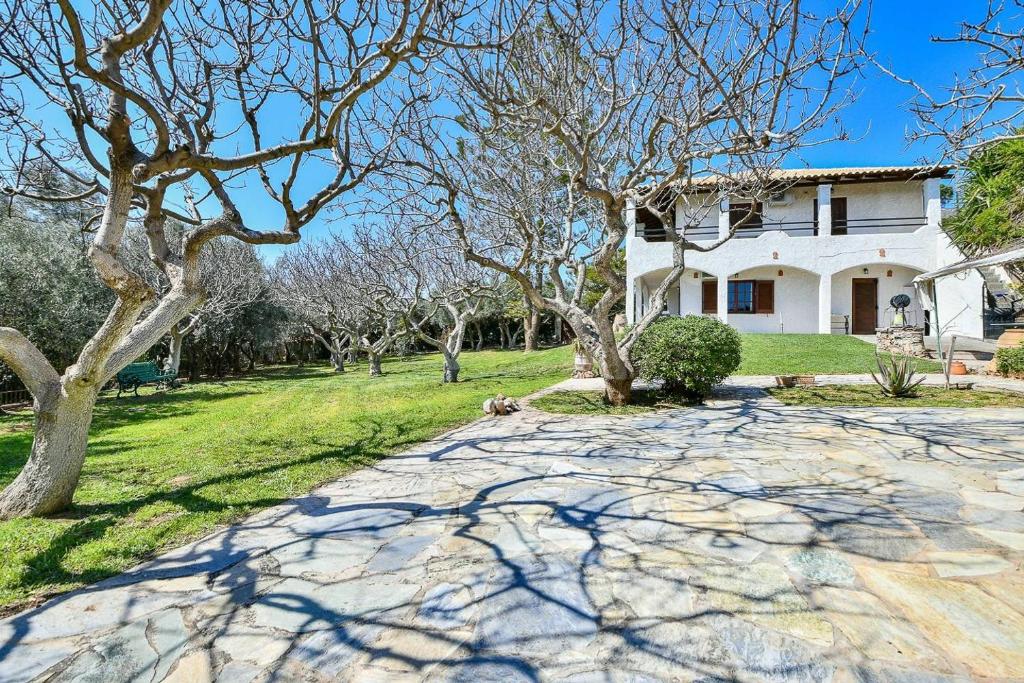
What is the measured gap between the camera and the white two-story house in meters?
16.5

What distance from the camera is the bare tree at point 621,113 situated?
15.1 feet

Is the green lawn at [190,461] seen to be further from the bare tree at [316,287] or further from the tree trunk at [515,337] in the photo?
the tree trunk at [515,337]

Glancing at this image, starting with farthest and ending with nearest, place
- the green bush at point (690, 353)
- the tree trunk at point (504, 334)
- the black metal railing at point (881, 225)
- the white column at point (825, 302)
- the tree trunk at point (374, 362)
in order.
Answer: the tree trunk at point (504, 334), the tree trunk at point (374, 362), the black metal railing at point (881, 225), the white column at point (825, 302), the green bush at point (690, 353)

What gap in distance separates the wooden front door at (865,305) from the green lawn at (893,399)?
1122 cm

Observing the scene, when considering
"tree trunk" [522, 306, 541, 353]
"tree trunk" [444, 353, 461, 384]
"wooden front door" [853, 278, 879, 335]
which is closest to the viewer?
"tree trunk" [444, 353, 461, 384]

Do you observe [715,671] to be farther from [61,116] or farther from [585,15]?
[61,116]

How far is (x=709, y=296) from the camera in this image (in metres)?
19.5

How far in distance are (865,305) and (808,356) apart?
7723 mm

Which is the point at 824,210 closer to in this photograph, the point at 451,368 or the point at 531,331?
the point at 451,368

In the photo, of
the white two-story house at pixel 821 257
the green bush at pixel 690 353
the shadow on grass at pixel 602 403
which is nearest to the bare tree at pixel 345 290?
the shadow on grass at pixel 602 403

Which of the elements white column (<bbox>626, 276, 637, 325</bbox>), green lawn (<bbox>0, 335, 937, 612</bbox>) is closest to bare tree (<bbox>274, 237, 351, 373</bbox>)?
green lawn (<bbox>0, 335, 937, 612</bbox>)

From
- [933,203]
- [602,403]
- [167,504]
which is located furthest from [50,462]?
[933,203]

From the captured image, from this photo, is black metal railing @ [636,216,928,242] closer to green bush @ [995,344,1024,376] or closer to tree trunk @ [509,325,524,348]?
green bush @ [995,344,1024,376]

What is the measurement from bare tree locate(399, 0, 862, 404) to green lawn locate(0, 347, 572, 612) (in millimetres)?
3278
